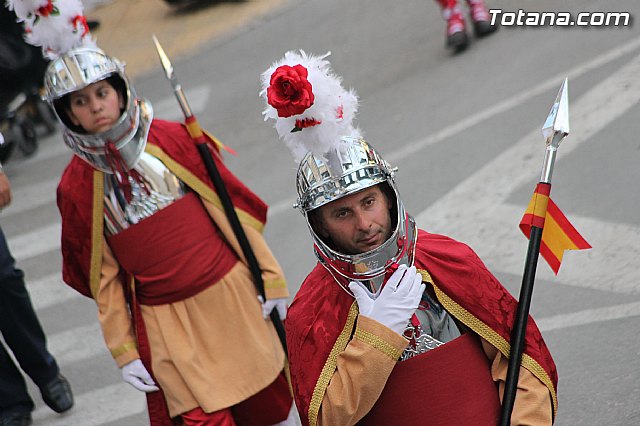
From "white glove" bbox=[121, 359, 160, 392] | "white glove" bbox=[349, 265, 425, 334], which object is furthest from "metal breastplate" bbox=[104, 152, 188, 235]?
"white glove" bbox=[349, 265, 425, 334]

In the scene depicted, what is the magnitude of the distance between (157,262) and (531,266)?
1805 mm

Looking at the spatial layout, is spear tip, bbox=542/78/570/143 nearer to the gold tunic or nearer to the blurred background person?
the gold tunic

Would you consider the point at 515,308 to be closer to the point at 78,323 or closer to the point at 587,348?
the point at 587,348

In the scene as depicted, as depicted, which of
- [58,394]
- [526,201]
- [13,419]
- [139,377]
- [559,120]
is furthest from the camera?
[526,201]

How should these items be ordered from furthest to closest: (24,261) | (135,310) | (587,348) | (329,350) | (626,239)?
(24,261)
(626,239)
(587,348)
(135,310)
(329,350)

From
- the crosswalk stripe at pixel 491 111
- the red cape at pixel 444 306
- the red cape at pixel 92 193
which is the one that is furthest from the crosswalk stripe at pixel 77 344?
the red cape at pixel 444 306

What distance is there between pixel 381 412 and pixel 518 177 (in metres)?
3.97

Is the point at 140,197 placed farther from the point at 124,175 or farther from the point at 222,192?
the point at 222,192

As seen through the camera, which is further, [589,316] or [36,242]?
[36,242]

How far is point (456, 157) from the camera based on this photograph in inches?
295

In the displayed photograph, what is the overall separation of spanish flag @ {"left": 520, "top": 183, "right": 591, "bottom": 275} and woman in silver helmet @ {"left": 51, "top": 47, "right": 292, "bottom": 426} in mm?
1511

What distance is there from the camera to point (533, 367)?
10.7 ft

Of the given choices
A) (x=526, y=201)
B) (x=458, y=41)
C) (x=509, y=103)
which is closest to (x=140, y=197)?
(x=526, y=201)

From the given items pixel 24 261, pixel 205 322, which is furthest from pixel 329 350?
pixel 24 261
